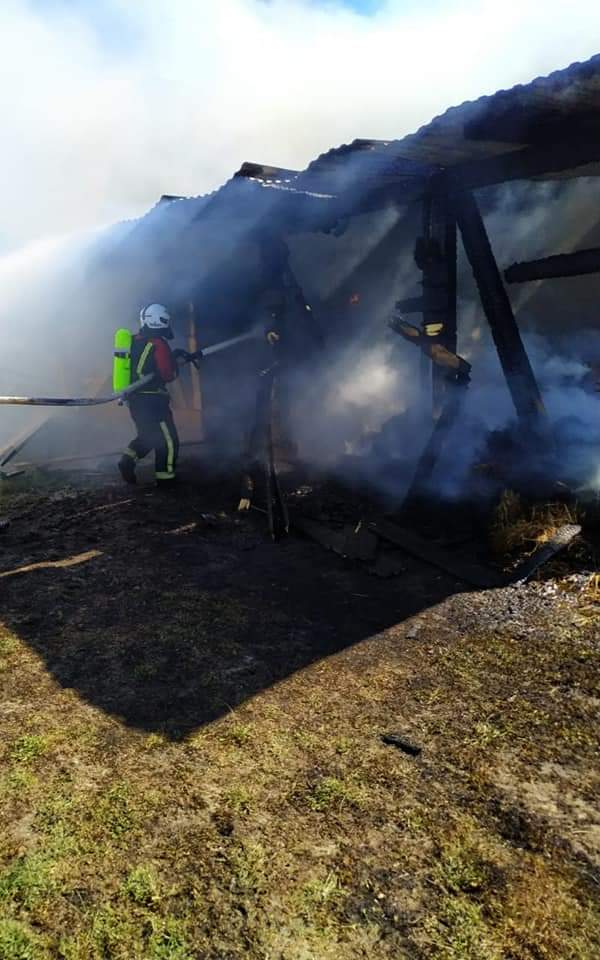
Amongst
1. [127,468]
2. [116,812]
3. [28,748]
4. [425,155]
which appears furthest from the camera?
[127,468]

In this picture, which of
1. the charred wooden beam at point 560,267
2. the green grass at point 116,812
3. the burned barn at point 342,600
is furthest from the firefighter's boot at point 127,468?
the green grass at point 116,812

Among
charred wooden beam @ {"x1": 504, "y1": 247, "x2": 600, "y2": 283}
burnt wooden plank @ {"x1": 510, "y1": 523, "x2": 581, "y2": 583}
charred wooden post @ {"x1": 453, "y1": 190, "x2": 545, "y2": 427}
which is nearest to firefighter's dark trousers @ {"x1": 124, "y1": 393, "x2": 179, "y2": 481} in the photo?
charred wooden post @ {"x1": 453, "y1": 190, "x2": 545, "y2": 427}

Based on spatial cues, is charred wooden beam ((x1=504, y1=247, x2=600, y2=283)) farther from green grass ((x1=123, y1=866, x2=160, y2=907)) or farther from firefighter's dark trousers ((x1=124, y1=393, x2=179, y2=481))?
green grass ((x1=123, y1=866, x2=160, y2=907))

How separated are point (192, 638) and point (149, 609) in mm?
556

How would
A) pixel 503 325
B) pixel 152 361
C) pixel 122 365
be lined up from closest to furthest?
pixel 503 325 < pixel 122 365 < pixel 152 361

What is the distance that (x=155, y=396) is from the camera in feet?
24.3

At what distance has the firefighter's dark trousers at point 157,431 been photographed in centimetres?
725

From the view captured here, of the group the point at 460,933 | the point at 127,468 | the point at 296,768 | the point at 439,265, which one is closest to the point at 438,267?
the point at 439,265

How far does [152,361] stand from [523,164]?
4376mm

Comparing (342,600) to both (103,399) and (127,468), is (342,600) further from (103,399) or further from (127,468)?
(127,468)

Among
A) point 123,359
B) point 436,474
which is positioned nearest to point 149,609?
point 436,474

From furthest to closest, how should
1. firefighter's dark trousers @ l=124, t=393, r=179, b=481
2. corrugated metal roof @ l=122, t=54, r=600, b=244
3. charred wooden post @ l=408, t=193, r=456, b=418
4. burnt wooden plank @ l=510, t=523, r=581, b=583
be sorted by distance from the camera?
firefighter's dark trousers @ l=124, t=393, r=179, b=481 → charred wooden post @ l=408, t=193, r=456, b=418 → burnt wooden plank @ l=510, t=523, r=581, b=583 → corrugated metal roof @ l=122, t=54, r=600, b=244

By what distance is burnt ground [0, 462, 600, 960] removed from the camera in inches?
74.5

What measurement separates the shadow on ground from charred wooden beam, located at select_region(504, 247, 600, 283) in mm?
2659
